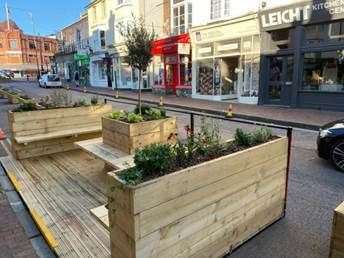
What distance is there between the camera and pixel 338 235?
2.76 meters

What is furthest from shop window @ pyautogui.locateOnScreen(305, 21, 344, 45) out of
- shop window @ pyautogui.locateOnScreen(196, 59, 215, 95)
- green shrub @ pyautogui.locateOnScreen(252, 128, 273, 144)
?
green shrub @ pyautogui.locateOnScreen(252, 128, 273, 144)

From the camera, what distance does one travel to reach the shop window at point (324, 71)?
12297 mm

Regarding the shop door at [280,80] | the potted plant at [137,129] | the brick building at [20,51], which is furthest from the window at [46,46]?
the potted plant at [137,129]

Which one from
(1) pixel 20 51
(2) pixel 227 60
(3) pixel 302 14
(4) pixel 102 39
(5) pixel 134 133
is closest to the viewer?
(5) pixel 134 133

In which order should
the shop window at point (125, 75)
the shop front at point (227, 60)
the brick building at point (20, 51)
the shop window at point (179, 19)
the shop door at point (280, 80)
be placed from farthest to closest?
the brick building at point (20, 51), the shop window at point (125, 75), the shop window at point (179, 19), the shop front at point (227, 60), the shop door at point (280, 80)

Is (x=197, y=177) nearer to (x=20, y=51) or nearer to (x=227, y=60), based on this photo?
(x=227, y=60)

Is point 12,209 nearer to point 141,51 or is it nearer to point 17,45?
point 141,51

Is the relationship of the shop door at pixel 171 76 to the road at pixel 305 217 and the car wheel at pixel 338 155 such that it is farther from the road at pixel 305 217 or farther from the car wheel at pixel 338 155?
the car wheel at pixel 338 155

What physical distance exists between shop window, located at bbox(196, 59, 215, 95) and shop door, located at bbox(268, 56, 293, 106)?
395cm

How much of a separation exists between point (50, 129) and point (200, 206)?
5.16m

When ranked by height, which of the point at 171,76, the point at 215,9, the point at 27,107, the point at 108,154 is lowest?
the point at 108,154

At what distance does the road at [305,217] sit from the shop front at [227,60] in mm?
10003

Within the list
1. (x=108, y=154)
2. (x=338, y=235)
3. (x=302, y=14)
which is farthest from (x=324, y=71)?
(x=338, y=235)

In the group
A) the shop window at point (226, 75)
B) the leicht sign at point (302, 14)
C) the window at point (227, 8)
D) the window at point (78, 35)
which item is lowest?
the shop window at point (226, 75)
